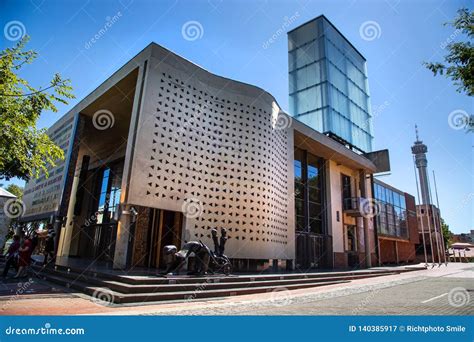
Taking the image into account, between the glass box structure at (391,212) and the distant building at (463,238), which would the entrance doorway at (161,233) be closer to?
the glass box structure at (391,212)

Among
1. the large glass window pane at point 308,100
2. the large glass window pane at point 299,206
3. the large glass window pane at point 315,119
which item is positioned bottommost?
the large glass window pane at point 299,206

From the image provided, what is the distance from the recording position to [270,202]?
17.1 metres

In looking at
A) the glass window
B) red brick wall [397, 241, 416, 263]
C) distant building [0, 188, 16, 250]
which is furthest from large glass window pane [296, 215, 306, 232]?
red brick wall [397, 241, 416, 263]

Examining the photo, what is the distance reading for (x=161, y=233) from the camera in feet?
48.1

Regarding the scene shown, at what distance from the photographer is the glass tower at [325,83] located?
2514 cm

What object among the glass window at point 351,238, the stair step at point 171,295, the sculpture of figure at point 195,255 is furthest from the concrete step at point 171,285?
the glass window at point 351,238

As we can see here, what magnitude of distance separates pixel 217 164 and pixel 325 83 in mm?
14554

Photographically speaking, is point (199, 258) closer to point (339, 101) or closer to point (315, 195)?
point (315, 195)

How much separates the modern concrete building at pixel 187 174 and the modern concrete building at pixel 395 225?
10681mm

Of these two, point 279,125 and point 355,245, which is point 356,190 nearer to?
point 355,245

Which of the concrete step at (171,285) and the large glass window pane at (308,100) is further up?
the large glass window pane at (308,100)

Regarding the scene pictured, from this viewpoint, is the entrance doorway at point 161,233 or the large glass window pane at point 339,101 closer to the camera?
the entrance doorway at point 161,233

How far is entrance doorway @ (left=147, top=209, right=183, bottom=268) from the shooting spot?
14.2 meters

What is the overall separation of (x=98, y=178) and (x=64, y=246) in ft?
18.4
